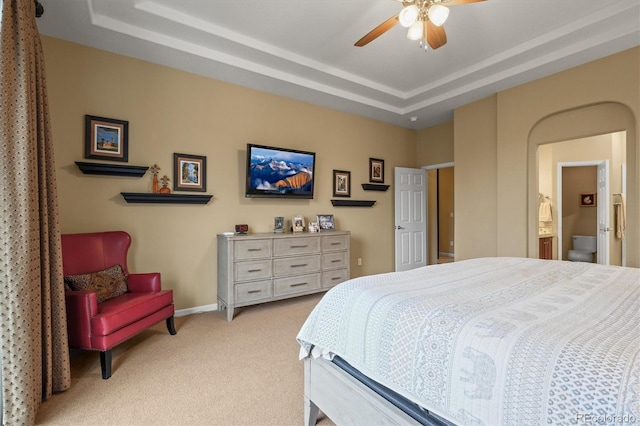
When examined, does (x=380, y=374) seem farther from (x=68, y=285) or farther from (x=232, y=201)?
(x=232, y=201)

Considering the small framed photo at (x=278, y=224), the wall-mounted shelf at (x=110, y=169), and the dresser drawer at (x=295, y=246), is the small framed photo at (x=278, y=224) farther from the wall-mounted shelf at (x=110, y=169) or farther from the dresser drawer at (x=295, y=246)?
the wall-mounted shelf at (x=110, y=169)

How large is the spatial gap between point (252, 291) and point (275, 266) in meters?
0.39

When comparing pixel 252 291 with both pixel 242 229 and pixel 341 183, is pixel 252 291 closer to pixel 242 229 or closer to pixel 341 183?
pixel 242 229

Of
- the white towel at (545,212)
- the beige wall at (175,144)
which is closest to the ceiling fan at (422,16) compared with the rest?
the beige wall at (175,144)

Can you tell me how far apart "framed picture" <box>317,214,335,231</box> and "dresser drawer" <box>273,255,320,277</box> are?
0.67 meters

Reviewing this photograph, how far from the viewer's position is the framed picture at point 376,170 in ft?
17.1

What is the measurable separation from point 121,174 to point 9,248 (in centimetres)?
168

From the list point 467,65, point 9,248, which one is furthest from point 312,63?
point 9,248

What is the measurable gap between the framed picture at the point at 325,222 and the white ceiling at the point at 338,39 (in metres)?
1.80

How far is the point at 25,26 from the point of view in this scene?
69.6 inches

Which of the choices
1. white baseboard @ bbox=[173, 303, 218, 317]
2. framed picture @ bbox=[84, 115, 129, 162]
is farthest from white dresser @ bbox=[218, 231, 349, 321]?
framed picture @ bbox=[84, 115, 129, 162]

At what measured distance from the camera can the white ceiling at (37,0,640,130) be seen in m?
2.63

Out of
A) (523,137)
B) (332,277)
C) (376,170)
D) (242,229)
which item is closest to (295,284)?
(332,277)

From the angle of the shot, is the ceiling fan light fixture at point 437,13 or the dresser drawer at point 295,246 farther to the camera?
the dresser drawer at point 295,246
